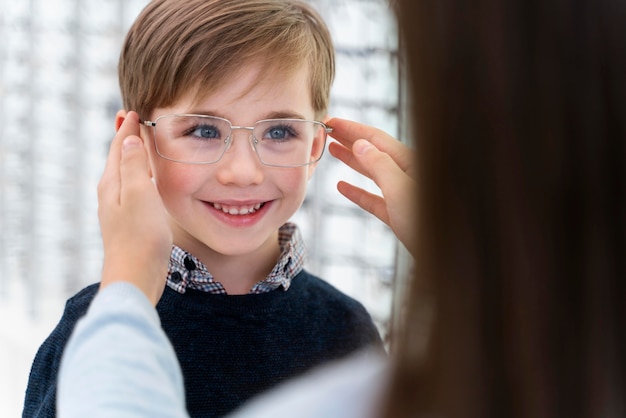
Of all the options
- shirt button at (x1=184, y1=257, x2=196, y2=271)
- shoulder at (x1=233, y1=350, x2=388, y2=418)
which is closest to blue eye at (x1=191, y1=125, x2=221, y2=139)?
shirt button at (x1=184, y1=257, x2=196, y2=271)

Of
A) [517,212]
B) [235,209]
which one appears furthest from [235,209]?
[517,212]

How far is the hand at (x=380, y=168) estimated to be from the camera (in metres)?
1.09

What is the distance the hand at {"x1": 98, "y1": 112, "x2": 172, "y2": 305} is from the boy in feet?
0.72

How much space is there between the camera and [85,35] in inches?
167

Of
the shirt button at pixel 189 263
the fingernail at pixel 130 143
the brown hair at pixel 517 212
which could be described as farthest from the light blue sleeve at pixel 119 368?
the shirt button at pixel 189 263

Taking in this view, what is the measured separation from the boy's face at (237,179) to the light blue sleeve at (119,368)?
0.57 m

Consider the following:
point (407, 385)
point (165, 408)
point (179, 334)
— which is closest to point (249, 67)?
point (179, 334)

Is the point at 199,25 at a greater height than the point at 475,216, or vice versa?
the point at 199,25

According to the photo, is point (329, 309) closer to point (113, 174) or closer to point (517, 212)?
point (113, 174)

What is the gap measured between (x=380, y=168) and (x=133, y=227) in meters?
0.43

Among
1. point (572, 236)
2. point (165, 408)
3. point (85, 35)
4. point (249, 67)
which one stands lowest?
point (165, 408)

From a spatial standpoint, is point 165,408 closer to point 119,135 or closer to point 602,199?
point 602,199

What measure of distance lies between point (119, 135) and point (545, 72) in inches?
30.6

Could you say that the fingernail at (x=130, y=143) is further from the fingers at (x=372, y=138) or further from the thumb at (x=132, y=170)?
the fingers at (x=372, y=138)
